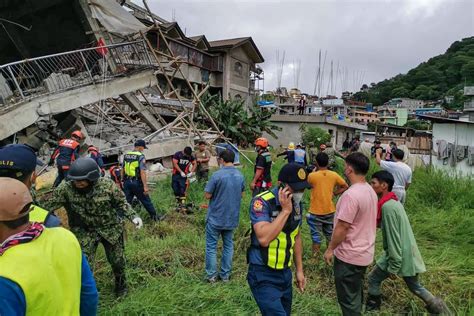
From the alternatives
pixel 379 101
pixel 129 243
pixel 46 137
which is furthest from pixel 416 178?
pixel 379 101

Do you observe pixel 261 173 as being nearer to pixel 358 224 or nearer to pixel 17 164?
pixel 358 224

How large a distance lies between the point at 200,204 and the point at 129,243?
8.07 ft

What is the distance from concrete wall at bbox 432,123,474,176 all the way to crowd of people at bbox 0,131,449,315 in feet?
33.2

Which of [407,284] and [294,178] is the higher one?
[294,178]

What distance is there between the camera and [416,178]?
332 inches

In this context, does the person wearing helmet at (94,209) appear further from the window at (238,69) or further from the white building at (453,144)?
the window at (238,69)

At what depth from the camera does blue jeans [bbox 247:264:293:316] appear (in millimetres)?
2340

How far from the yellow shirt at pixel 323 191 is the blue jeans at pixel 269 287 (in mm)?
2374

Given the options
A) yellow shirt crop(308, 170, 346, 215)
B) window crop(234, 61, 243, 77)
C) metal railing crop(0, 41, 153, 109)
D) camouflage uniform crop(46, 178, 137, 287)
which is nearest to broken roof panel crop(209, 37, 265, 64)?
window crop(234, 61, 243, 77)

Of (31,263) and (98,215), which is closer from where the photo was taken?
(31,263)

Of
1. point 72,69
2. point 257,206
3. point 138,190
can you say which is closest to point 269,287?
point 257,206

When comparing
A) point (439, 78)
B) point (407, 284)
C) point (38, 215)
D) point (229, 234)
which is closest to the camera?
point (38, 215)

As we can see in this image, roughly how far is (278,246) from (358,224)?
91cm

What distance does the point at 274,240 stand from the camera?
2385mm
